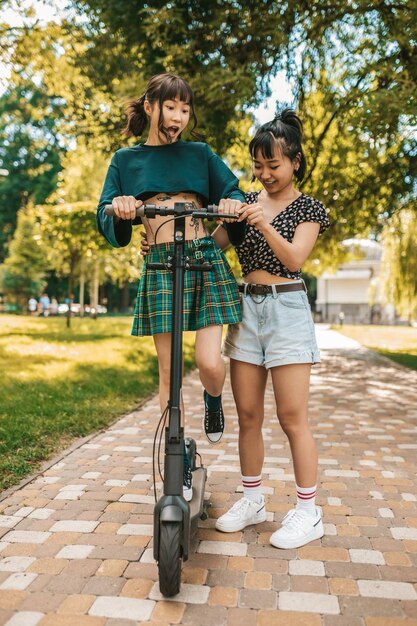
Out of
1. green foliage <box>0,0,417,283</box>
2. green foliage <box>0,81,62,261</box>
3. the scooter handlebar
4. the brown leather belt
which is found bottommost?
the brown leather belt

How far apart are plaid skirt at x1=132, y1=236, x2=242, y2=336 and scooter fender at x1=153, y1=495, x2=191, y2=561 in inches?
32.6

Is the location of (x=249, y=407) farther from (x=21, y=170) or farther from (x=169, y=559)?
(x=21, y=170)

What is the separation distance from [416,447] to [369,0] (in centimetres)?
534

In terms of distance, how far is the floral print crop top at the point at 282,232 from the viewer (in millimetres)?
2875

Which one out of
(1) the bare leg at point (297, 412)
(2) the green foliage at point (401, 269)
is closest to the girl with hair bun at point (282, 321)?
(1) the bare leg at point (297, 412)

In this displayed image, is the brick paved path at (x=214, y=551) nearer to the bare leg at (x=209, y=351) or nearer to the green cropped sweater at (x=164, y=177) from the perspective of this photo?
the bare leg at (x=209, y=351)

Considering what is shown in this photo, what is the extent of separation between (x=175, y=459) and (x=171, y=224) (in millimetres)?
1130

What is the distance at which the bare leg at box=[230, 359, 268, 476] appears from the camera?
2.96 meters

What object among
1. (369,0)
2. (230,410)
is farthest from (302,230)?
(369,0)

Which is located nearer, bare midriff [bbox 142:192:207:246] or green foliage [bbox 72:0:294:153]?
bare midriff [bbox 142:192:207:246]

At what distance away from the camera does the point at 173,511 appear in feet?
7.63

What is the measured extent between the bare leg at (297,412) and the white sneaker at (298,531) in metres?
0.15

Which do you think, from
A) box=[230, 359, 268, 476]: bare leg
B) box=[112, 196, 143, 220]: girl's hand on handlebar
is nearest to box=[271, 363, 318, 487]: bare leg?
box=[230, 359, 268, 476]: bare leg

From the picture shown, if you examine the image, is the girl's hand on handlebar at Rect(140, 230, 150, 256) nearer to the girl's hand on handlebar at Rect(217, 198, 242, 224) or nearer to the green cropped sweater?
the green cropped sweater
